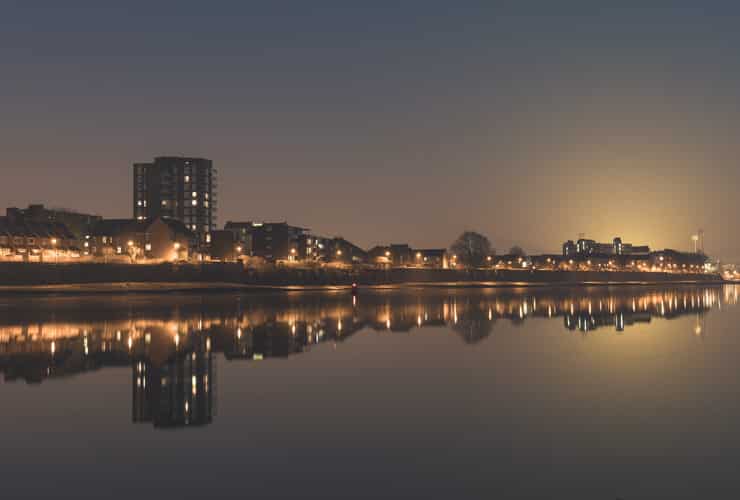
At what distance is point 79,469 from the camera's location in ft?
39.8

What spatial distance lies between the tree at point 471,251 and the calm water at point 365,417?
5866 inches

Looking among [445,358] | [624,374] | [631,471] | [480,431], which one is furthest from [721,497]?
[445,358]

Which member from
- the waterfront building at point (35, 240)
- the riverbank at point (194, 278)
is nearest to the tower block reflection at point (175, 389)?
the riverbank at point (194, 278)

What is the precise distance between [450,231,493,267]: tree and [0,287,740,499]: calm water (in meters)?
149

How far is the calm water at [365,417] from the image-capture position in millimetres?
11406

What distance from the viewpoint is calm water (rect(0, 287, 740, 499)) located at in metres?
11.4

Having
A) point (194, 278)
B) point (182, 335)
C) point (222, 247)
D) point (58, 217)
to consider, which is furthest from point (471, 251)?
point (182, 335)

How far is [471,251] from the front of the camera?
194m

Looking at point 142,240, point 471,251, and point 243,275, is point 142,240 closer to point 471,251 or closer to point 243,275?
point 243,275

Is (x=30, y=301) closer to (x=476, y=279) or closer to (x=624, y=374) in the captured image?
(x=624, y=374)

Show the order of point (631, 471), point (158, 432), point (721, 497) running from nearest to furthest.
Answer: point (721, 497), point (631, 471), point (158, 432)

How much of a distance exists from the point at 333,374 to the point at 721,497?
14.4 m

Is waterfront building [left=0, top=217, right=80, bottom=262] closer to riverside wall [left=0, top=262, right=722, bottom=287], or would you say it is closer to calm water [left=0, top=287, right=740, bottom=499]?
riverside wall [left=0, top=262, right=722, bottom=287]

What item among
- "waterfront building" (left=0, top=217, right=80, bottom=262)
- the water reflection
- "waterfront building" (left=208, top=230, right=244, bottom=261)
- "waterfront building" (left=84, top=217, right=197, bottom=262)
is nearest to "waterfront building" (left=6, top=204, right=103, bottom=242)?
"waterfront building" (left=0, top=217, right=80, bottom=262)
